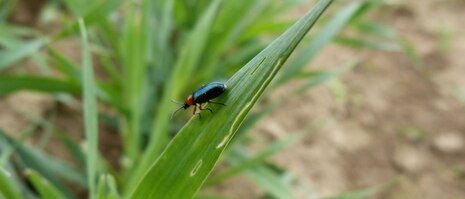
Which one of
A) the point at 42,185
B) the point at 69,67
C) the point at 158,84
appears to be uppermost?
the point at 69,67

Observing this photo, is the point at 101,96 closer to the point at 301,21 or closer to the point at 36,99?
the point at 36,99

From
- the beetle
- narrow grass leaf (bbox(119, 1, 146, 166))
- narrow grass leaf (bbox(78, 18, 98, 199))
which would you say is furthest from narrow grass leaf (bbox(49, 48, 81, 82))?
the beetle

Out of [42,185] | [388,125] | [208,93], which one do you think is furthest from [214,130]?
[388,125]

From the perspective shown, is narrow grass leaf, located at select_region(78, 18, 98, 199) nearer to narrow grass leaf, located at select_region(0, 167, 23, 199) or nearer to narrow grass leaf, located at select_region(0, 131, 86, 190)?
narrow grass leaf, located at select_region(0, 167, 23, 199)

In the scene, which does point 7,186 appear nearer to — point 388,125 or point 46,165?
point 46,165

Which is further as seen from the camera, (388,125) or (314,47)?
(388,125)

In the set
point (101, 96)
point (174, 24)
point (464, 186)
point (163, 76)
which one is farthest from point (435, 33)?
point (101, 96)

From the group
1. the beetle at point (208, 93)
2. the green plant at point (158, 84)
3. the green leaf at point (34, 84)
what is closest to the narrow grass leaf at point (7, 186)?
the green plant at point (158, 84)
